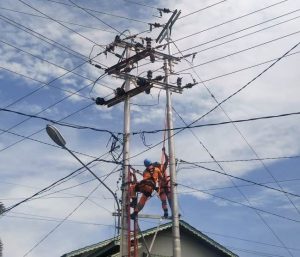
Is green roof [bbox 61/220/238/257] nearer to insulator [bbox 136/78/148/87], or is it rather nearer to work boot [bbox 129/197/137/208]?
work boot [bbox 129/197/137/208]

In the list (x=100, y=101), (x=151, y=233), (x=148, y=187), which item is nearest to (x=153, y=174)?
(x=148, y=187)

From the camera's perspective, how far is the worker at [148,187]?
43.8 feet

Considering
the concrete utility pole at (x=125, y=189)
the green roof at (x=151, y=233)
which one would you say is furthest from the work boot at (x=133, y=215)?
the green roof at (x=151, y=233)

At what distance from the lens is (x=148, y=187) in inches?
532

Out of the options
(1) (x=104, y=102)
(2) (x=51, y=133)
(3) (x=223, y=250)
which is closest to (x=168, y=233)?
(3) (x=223, y=250)

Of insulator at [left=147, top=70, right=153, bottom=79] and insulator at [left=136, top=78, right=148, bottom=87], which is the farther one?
insulator at [left=147, top=70, right=153, bottom=79]

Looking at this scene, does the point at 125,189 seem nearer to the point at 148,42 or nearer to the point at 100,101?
the point at 100,101

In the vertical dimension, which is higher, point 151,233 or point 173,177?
point 173,177

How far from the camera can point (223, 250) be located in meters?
18.3

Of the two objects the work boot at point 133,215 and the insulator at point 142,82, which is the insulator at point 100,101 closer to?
the insulator at point 142,82

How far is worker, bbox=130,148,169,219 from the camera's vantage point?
1334cm

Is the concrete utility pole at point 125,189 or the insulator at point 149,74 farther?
the insulator at point 149,74

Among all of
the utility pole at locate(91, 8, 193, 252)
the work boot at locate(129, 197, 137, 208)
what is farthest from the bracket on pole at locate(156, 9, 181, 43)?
the work boot at locate(129, 197, 137, 208)

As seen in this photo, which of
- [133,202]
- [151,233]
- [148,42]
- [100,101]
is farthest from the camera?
[151,233]
